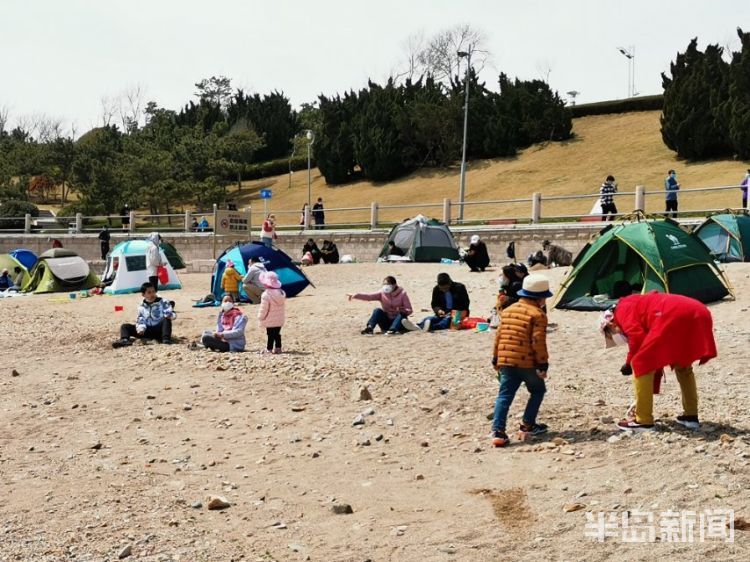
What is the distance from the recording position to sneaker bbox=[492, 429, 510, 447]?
804 cm

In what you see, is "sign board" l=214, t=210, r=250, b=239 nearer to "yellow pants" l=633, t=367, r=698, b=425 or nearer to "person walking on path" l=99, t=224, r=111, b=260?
"person walking on path" l=99, t=224, r=111, b=260

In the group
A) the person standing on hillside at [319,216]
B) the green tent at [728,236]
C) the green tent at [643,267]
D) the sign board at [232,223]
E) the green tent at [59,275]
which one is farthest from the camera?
the person standing on hillside at [319,216]

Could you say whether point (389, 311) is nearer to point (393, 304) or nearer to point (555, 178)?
point (393, 304)

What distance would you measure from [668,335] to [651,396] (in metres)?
0.61

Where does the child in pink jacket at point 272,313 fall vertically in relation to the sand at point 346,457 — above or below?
above

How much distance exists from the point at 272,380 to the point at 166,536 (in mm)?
4965

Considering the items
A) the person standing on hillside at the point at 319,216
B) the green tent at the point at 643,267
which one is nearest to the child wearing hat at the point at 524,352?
the green tent at the point at 643,267

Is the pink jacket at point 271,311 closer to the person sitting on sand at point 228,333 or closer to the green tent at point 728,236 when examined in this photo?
the person sitting on sand at point 228,333

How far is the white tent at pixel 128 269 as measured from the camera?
2397 centimetres

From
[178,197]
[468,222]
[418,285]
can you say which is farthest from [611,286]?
[178,197]

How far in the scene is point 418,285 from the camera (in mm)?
21438

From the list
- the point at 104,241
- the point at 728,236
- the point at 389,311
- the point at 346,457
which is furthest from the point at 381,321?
the point at 104,241

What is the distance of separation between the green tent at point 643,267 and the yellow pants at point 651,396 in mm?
7330

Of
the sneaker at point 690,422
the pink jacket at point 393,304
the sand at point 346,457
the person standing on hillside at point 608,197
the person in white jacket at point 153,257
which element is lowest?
the sand at point 346,457
